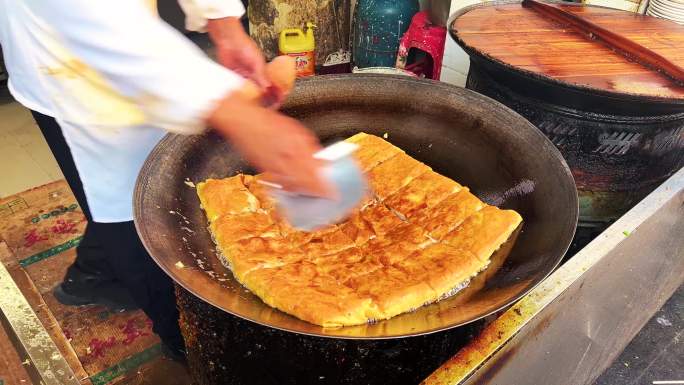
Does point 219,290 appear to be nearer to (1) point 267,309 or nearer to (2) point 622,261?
(1) point 267,309

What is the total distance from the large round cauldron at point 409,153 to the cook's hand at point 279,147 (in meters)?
0.44

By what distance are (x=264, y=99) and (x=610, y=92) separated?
1.38 meters

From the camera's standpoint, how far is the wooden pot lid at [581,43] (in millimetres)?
2104

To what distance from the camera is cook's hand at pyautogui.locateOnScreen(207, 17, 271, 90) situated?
2.16 metres

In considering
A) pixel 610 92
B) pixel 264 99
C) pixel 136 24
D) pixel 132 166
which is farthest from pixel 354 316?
pixel 132 166

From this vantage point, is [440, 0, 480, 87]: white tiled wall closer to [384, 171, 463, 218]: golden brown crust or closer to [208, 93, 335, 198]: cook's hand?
[384, 171, 463, 218]: golden brown crust

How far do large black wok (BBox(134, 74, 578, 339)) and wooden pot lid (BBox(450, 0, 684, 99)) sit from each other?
26 centimetres

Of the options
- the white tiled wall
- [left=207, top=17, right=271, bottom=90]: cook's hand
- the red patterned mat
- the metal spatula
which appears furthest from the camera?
the white tiled wall

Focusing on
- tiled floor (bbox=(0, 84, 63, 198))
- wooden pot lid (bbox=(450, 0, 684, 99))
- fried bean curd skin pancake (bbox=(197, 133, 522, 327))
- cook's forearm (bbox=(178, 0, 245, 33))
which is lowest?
tiled floor (bbox=(0, 84, 63, 198))

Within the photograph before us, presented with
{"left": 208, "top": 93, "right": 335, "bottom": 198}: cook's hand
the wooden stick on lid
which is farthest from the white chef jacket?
the wooden stick on lid

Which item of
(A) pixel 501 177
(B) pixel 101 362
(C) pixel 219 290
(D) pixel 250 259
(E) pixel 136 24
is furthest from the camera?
(B) pixel 101 362

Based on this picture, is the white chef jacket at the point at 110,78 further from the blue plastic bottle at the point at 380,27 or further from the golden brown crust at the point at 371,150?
the blue plastic bottle at the point at 380,27

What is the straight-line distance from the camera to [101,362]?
3178 mm

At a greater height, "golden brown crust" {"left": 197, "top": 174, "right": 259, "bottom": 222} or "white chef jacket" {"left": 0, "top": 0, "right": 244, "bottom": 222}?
"white chef jacket" {"left": 0, "top": 0, "right": 244, "bottom": 222}
